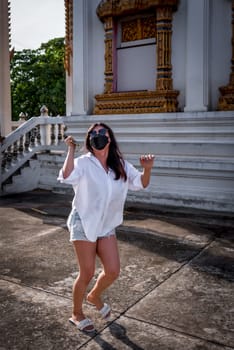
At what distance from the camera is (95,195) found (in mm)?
2730

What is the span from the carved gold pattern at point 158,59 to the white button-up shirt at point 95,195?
5.50 meters

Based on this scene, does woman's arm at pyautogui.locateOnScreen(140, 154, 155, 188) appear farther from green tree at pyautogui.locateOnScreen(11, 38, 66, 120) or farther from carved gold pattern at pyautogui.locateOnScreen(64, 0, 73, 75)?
green tree at pyautogui.locateOnScreen(11, 38, 66, 120)

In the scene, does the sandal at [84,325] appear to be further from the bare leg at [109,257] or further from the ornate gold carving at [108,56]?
the ornate gold carving at [108,56]

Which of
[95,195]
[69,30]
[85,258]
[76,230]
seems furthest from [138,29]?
[85,258]

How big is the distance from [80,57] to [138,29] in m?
1.56

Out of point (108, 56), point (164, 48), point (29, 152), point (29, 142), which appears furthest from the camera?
point (29, 142)

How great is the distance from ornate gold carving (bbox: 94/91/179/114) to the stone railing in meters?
1.45

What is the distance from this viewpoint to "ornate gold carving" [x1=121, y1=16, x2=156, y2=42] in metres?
8.35

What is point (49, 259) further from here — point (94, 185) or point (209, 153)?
point (209, 153)

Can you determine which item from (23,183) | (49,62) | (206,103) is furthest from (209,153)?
(49,62)

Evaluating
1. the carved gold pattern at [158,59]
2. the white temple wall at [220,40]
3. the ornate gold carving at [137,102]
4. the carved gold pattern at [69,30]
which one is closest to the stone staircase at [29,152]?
the ornate gold carving at [137,102]

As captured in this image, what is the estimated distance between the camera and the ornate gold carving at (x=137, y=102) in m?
8.02

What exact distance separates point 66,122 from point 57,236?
14.8 ft

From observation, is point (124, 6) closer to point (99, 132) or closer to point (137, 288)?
point (99, 132)
